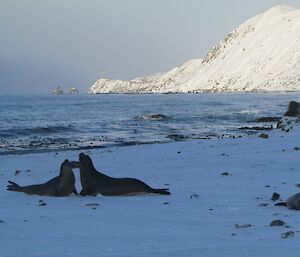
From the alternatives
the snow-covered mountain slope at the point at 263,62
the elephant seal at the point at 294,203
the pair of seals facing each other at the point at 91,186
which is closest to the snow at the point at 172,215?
the elephant seal at the point at 294,203

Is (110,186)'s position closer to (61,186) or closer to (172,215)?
(61,186)

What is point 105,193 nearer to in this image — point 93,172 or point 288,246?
point 93,172

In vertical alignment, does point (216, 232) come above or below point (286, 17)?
below

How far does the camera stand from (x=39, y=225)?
578 cm

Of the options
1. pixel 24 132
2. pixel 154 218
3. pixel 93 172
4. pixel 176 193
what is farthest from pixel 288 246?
pixel 24 132

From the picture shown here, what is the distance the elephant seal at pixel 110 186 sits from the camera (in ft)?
27.0

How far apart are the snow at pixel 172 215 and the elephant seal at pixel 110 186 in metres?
0.17

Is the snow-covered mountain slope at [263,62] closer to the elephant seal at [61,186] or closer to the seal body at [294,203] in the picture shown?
the elephant seal at [61,186]

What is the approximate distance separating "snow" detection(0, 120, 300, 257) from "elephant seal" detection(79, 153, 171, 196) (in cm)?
17

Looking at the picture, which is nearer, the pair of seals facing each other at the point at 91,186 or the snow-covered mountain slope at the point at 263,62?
the pair of seals facing each other at the point at 91,186

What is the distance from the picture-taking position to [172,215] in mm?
6469

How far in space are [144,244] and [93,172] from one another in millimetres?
3786

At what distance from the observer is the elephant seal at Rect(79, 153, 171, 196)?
27.0ft

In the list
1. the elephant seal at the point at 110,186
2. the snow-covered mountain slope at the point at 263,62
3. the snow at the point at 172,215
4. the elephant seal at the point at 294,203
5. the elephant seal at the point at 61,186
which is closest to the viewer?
the snow at the point at 172,215
